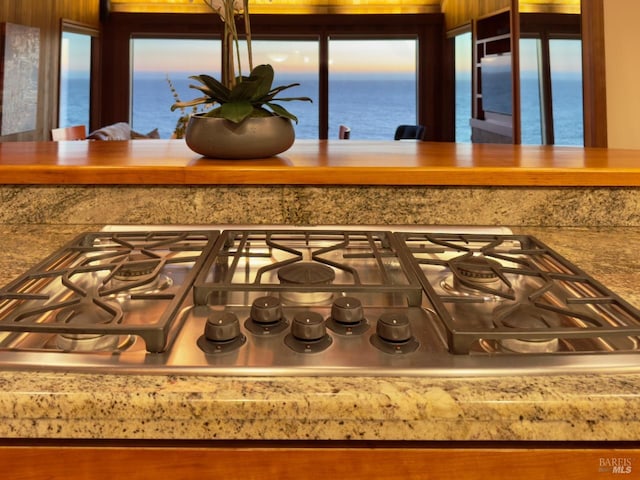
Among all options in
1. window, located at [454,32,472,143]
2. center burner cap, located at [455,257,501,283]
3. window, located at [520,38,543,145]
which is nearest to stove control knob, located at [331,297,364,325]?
center burner cap, located at [455,257,501,283]

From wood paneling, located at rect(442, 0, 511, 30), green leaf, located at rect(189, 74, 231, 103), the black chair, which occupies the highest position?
wood paneling, located at rect(442, 0, 511, 30)

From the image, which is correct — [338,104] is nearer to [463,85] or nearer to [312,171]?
[463,85]

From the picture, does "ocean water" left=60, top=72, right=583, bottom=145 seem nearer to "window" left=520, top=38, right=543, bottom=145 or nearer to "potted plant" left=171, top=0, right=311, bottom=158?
"window" left=520, top=38, right=543, bottom=145

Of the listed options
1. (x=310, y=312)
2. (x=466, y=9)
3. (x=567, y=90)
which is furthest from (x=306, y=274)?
(x=466, y=9)

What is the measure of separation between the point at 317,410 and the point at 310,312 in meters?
0.15

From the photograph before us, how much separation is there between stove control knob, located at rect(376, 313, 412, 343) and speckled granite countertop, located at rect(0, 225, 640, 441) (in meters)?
0.08

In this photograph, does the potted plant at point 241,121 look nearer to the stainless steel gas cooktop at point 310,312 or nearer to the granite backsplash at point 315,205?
the granite backsplash at point 315,205

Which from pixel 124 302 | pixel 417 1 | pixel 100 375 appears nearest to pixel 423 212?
pixel 124 302

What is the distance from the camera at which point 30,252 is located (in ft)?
3.21

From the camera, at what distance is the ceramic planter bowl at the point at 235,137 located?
121 centimetres

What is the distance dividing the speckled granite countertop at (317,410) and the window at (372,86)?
6851mm

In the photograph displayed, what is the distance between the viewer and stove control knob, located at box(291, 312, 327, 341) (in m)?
0.62

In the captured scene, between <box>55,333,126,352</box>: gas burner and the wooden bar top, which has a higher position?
the wooden bar top

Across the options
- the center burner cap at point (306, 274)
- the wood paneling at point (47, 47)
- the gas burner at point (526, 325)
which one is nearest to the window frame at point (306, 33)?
the wood paneling at point (47, 47)
